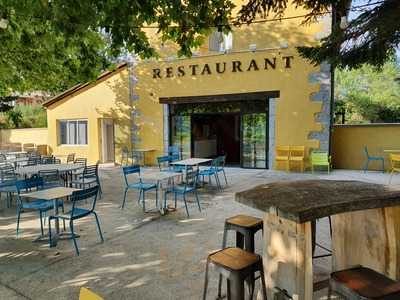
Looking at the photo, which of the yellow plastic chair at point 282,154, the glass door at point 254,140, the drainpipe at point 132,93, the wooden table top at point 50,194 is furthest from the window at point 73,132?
the wooden table top at point 50,194

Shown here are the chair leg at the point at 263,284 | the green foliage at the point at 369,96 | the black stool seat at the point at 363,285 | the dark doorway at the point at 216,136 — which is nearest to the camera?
the black stool seat at the point at 363,285

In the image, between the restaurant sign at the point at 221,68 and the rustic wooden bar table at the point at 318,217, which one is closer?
the rustic wooden bar table at the point at 318,217

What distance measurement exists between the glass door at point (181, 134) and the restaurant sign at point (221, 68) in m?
1.63

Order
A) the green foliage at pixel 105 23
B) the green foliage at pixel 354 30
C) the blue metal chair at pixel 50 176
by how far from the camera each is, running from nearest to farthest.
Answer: the green foliage at pixel 105 23 → the green foliage at pixel 354 30 → the blue metal chair at pixel 50 176

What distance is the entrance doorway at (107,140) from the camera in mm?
13289

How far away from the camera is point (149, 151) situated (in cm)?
1213

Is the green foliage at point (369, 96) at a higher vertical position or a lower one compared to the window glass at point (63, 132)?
higher

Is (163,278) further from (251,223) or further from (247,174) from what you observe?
(247,174)

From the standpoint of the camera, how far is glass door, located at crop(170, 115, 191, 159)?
11977 millimetres

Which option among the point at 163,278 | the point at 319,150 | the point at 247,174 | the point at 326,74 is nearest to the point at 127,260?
the point at 163,278

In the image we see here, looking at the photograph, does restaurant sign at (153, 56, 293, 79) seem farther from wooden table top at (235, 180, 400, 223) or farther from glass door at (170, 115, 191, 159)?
wooden table top at (235, 180, 400, 223)

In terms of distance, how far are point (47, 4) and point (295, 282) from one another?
314 centimetres

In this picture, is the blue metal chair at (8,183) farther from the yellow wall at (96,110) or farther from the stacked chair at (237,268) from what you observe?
the yellow wall at (96,110)

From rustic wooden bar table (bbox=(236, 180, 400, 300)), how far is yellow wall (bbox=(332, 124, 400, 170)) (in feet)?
27.1
